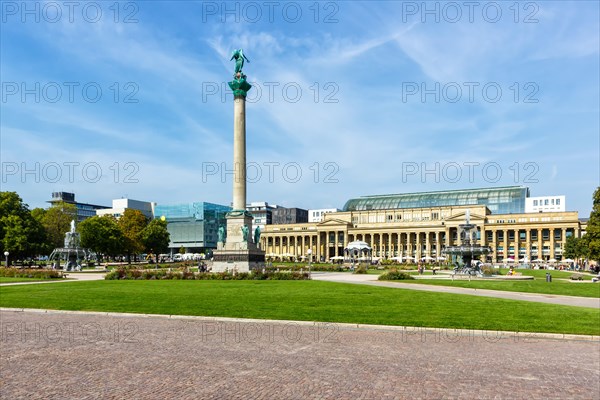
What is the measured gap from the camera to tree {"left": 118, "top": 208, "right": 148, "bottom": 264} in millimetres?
108875

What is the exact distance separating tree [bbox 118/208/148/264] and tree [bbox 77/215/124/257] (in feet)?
17.7

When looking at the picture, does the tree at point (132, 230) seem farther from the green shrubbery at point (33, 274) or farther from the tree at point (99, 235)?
the green shrubbery at point (33, 274)

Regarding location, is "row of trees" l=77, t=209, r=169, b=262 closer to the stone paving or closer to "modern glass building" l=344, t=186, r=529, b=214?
the stone paving

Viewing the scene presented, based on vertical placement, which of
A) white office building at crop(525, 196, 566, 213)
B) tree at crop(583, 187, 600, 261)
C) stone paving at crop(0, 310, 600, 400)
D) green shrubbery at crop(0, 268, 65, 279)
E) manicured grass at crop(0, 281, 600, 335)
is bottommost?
green shrubbery at crop(0, 268, 65, 279)

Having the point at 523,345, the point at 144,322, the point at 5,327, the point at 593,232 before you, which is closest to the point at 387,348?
the point at 523,345

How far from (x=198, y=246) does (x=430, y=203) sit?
92.1 m

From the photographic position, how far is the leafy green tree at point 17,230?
79.3 metres

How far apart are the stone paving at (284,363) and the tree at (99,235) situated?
84.7m

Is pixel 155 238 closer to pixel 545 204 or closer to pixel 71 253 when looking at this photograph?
pixel 71 253

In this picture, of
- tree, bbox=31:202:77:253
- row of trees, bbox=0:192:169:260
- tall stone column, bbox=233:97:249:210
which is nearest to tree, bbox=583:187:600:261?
tall stone column, bbox=233:97:249:210

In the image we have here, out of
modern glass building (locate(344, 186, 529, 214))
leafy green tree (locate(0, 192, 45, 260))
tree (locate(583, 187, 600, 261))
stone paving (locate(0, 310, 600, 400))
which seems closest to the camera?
stone paving (locate(0, 310, 600, 400))

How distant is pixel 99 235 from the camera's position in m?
98.4

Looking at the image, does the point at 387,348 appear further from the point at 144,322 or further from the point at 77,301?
the point at 77,301

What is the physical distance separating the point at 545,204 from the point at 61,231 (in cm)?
15027
